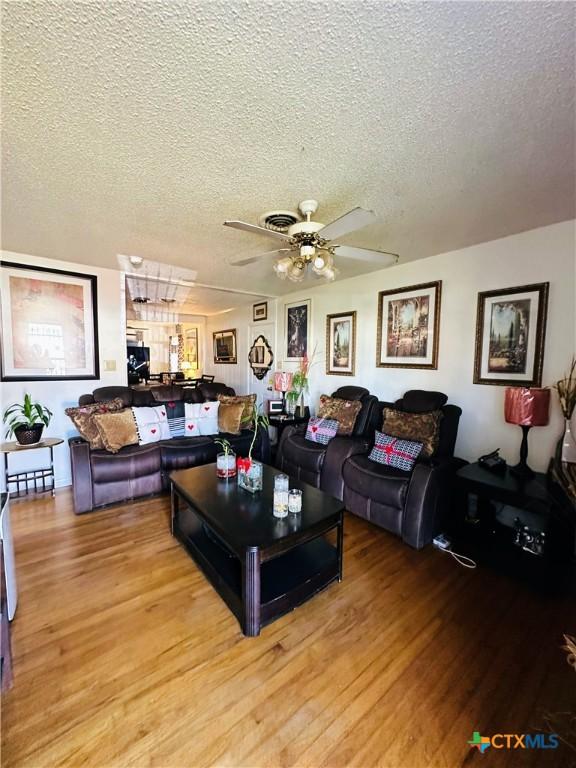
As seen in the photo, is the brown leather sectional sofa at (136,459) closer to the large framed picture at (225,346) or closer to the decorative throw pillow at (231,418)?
the decorative throw pillow at (231,418)

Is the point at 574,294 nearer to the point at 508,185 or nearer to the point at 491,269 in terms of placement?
the point at 491,269

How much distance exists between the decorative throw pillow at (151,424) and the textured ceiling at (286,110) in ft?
5.95

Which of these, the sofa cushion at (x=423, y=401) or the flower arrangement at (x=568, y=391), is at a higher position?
the flower arrangement at (x=568, y=391)

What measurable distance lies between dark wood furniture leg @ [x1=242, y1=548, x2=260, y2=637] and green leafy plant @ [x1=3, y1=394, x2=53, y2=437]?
8.41ft

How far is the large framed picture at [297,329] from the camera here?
4.54 metres

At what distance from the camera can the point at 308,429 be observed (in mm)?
3369

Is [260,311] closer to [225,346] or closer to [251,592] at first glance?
[225,346]

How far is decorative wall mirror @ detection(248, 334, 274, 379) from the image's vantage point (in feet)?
17.5

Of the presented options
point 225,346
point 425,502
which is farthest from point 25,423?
point 225,346

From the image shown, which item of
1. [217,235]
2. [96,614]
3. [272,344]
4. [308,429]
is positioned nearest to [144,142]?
[217,235]

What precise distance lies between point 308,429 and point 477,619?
2.02m

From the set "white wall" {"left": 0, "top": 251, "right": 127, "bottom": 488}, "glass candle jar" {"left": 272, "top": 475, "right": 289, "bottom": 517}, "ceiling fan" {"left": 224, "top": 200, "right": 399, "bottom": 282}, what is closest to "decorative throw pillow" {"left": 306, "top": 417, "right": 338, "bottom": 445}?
"glass candle jar" {"left": 272, "top": 475, "right": 289, "bottom": 517}

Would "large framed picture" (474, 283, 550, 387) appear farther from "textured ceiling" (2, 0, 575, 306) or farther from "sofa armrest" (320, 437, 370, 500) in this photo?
"sofa armrest" (320, 437, 370, 500)

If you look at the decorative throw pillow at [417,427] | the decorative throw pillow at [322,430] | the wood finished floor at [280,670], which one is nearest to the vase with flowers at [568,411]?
the decorative throw pillow at [417,427]
